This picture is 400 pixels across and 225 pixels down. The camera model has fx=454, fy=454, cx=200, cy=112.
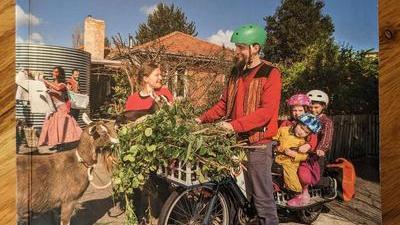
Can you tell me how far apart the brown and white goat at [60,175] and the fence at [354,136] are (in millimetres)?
1269

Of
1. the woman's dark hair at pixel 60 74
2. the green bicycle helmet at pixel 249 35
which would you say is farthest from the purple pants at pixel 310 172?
the woman's dark hair at pixel 60 74

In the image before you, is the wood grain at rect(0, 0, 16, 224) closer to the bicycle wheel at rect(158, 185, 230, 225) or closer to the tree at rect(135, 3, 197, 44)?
the tree at rect(135, 3, 197, 44)

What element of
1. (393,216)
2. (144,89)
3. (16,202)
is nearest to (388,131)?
(393,216)

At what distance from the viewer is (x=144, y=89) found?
2.60 m

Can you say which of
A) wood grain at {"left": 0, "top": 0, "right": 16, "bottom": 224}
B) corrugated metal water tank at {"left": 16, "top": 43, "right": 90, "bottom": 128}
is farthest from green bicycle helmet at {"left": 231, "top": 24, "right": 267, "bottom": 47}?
wood grain at {"left": 0, "top": 0, "right": 16, "bottom": 224}

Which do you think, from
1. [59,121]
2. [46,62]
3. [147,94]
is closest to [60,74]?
[46,62]

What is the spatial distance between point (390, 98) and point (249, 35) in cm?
83

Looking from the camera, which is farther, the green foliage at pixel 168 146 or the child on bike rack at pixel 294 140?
the child on bike rack at pixel 294 140

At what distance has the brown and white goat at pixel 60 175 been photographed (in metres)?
2.53

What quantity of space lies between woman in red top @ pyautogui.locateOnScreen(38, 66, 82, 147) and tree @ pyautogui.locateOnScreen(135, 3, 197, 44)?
49cm

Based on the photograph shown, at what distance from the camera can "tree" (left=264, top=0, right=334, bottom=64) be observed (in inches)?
99.5

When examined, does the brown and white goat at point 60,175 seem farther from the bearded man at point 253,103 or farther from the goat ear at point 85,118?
the bearded man at point 253,103

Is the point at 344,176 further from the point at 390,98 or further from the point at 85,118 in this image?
the point at 85,118

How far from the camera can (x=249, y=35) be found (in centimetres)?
252
